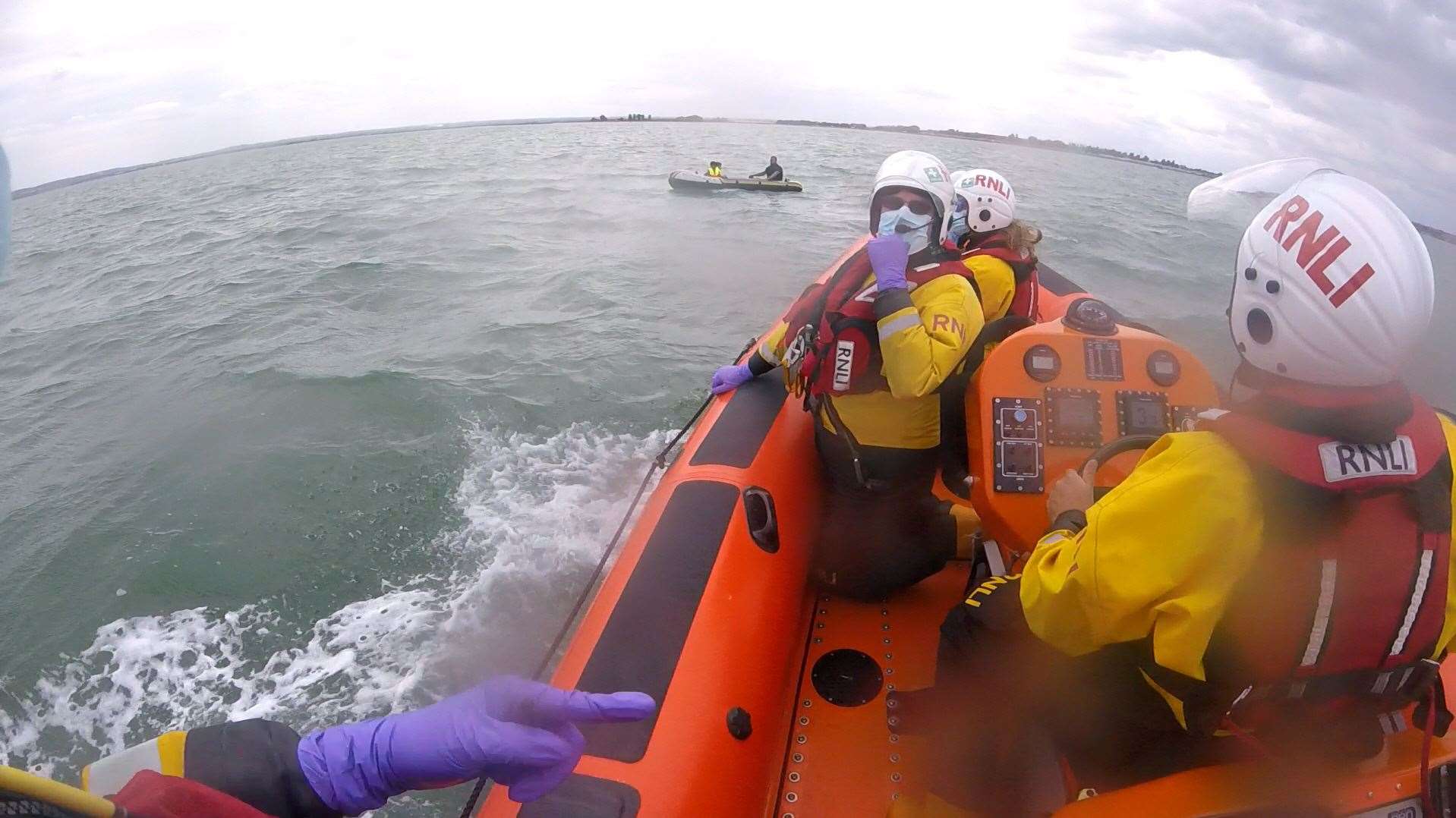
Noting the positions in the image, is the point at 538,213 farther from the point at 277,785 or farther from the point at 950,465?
the point at 277,785

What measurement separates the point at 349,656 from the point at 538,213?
12.2 metres

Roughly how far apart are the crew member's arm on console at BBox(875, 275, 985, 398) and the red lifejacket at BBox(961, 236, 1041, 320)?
0.62 metres

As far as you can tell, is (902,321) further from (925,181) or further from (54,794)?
(54,794)

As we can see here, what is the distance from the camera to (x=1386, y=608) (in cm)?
102

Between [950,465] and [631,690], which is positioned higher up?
[950,465]

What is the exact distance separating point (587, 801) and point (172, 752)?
791mm

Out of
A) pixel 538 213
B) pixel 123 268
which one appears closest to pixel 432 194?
pixel 538 213

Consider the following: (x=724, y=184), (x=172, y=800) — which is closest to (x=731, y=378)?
(x=172, y=800)

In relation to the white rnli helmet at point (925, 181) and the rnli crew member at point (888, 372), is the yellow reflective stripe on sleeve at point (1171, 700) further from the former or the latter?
the white rnli helmet at point (925, 181)

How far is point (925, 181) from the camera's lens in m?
2.51

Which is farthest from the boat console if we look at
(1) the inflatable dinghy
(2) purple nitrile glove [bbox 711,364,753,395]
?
(1) the inflatable dinghy

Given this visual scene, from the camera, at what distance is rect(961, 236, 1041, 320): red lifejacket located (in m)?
2.94

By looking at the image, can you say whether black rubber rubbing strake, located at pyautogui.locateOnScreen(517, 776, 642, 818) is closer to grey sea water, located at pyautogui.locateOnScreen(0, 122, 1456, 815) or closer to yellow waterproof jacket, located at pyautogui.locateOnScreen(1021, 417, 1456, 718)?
yellow waterproof jacket, located at pyautogui.locateOnScreen(1021, 417, 1456, 718)

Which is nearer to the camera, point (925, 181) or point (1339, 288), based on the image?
point (1339, 288)
